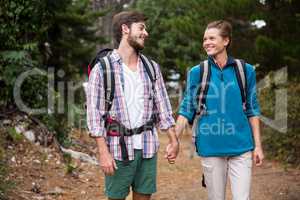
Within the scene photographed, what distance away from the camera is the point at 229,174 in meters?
4.29

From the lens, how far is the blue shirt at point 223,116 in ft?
13.7

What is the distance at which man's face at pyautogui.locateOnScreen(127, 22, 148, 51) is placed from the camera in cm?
412

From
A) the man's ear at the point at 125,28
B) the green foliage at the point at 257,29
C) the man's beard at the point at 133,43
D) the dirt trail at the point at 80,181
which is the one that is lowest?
the dirt trail at the point at 80,181

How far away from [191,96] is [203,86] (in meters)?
0.15

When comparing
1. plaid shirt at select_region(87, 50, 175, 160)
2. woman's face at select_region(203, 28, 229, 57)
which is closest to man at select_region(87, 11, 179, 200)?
plaid shirt at select_region(87, 50, 175, 160)

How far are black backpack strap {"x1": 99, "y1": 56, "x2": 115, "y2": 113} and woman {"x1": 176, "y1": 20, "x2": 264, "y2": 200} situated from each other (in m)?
0.62

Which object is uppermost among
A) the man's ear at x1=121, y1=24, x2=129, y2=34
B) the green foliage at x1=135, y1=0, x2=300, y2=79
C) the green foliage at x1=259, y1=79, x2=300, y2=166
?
the green foliage at x1=135, y1=0, x2=300, y2=79

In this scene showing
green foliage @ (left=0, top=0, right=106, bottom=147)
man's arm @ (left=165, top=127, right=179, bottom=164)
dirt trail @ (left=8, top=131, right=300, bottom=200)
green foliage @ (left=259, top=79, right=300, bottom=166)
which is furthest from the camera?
green foliage @ (left=259, top=79, right=300, bottom=166)

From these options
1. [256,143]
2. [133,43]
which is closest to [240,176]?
[256,143]

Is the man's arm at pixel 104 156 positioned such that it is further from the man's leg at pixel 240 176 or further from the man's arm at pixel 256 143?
the man's arm at pixel 256 143

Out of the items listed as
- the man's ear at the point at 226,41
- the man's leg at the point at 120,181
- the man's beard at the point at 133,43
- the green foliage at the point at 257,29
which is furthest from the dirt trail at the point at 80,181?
the man's ear at the point at 226,41

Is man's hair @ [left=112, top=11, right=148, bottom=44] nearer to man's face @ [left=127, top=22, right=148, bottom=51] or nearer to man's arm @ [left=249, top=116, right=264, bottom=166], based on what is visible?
man's face @ [left=127, top=22, right=148, bottom=51]

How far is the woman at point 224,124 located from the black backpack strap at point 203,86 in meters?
0.02

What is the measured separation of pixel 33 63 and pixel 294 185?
4944 mm
